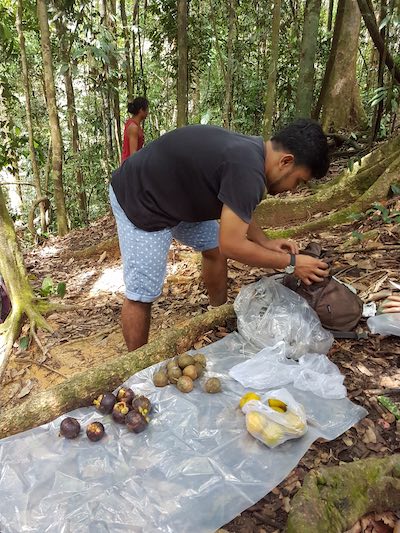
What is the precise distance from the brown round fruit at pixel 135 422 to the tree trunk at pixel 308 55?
17.8ft

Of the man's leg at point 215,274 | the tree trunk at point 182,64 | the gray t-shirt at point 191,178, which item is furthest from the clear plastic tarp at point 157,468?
the tree trunk at point 182,64

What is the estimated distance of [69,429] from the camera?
200 centimetres

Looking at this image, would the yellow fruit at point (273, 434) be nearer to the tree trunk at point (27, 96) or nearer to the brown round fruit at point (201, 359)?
the brown round fruit at point (201, 359)

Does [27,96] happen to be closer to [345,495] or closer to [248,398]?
[248,398]

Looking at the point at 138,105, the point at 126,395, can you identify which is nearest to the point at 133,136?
the point at 138,105

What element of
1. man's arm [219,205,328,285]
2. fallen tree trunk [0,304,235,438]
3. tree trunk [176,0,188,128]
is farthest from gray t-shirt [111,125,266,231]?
tree trunk [176,0,188,128]

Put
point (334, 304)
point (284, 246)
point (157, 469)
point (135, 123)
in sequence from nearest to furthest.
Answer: point (157, 469) → point (334, 304) → point (284, 246) → point (135, 123)

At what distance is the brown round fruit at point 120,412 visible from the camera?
2.09m

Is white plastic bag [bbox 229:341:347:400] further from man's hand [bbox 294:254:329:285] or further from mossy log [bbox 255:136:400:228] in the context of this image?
mossy log [bbox 255:136:400:228]

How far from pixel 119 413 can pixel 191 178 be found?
130 cm

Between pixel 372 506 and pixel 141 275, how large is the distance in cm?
172

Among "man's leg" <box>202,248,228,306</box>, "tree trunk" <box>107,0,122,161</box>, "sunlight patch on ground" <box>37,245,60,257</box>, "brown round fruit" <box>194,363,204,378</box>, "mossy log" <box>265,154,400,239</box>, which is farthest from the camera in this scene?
"tree trunk" <box>107,0,122,161</box>

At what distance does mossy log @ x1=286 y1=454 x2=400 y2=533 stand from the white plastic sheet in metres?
0.22

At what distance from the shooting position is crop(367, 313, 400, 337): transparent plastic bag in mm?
2615
